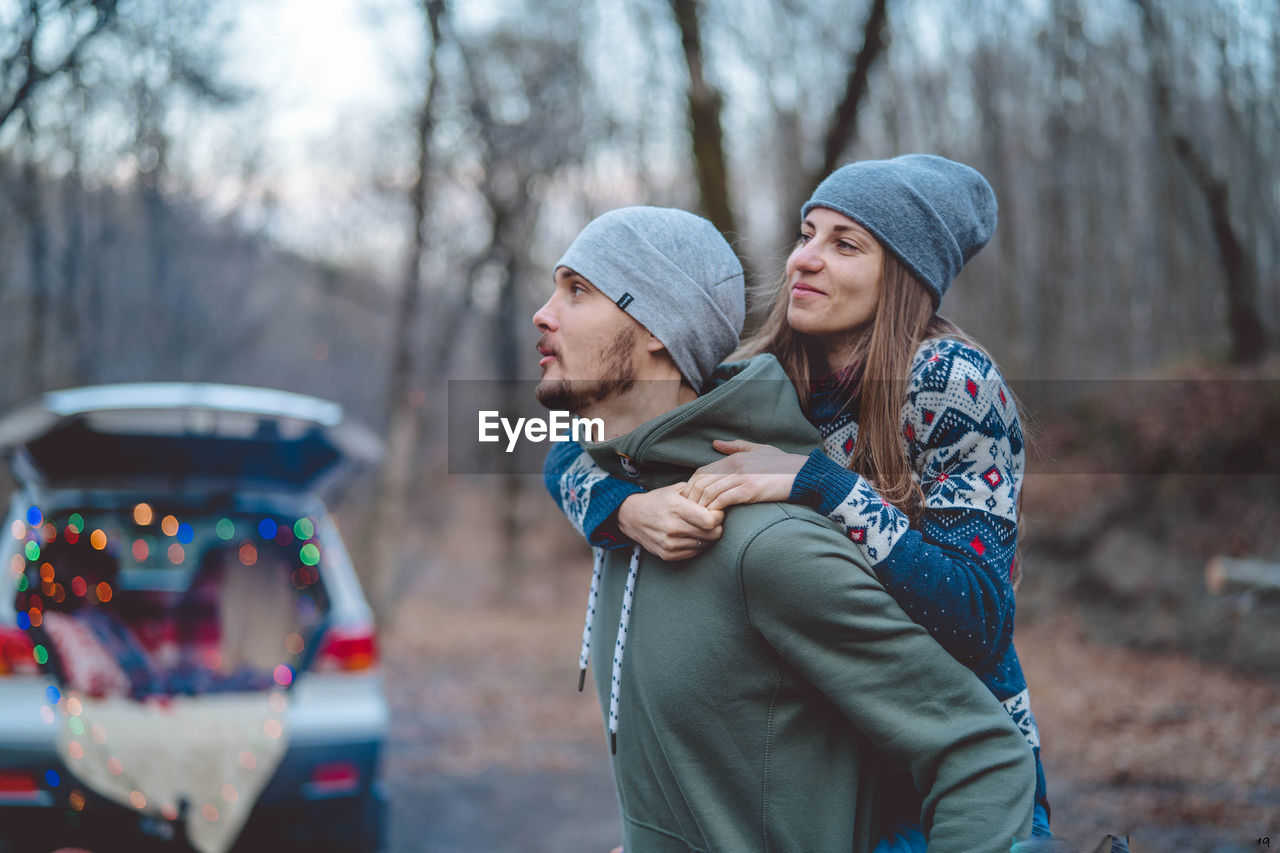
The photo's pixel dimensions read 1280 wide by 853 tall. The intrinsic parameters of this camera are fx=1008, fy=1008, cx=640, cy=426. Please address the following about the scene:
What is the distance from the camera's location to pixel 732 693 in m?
1.74

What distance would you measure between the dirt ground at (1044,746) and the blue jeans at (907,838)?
92 mm

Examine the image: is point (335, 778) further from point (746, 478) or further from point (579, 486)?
point (746, 478)

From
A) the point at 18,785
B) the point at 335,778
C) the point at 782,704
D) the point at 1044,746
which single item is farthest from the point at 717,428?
the point at 1044,746

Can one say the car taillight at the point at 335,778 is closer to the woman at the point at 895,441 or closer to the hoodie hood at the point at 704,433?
the woman at the point at 895,441

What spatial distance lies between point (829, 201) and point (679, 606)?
93cm

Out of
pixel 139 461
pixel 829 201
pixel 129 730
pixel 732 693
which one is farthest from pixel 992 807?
pixel 139 461

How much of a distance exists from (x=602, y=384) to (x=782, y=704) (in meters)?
0.74

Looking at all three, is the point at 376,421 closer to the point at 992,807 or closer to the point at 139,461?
the point at 139,461

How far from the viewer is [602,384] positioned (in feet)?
6.86

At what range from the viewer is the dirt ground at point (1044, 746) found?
6070 mm

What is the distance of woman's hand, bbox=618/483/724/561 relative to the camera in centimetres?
177

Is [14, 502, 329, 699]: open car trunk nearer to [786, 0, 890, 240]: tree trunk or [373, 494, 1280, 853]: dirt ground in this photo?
[373, 494, 1280, 853]: dirt ground

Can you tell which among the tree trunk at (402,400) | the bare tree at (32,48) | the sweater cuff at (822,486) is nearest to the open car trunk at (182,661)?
the bare tree at (32,48)

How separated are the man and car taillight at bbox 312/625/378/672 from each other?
2726mm
